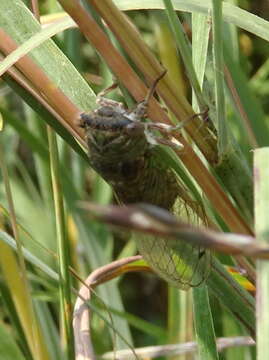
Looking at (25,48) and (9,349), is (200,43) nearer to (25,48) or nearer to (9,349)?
(25,48)

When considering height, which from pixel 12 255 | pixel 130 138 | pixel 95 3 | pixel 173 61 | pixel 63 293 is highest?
pixel 173 61

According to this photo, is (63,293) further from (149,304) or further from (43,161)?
(149,304)

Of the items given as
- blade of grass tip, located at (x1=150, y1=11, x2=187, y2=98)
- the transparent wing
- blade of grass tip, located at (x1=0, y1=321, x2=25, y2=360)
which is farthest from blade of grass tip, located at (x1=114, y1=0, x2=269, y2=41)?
blade of grass tip, located at (x1=150, y1=11, x2=187, y2=98)

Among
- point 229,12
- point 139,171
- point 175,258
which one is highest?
point 229,12

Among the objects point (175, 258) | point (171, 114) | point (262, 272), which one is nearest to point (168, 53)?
point (171, 114)

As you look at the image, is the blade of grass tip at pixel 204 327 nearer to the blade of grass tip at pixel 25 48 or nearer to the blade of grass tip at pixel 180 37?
the blade of grass tip at pixel 180 37

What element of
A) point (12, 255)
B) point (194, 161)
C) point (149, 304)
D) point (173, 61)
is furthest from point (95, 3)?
point (149, 304)

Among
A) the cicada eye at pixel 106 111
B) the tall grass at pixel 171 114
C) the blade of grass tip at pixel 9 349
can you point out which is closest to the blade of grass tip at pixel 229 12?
the tall grass at pixel 171 114
